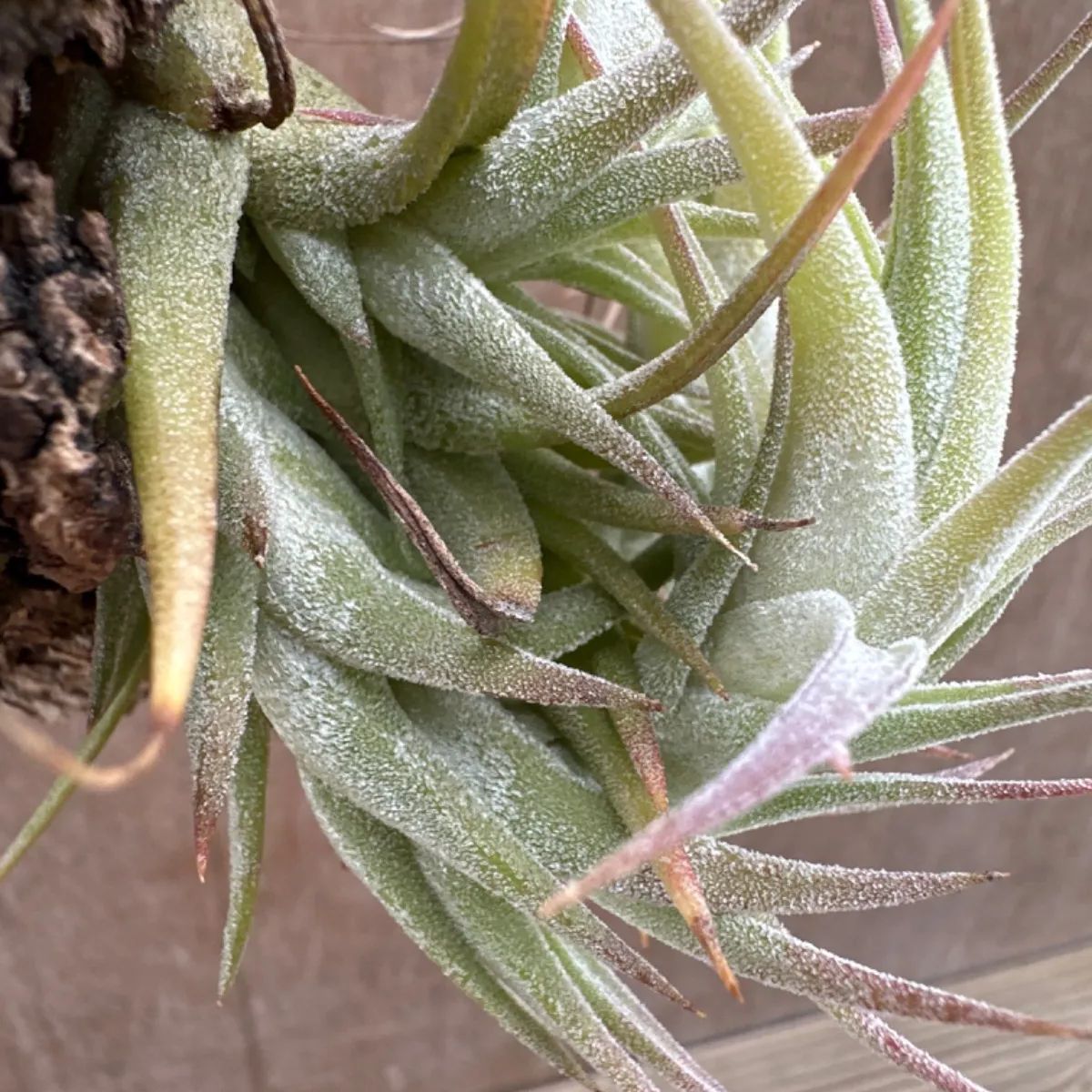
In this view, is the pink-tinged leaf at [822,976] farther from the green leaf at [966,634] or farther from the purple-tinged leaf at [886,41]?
the purple-tinged leaf at [886,41]

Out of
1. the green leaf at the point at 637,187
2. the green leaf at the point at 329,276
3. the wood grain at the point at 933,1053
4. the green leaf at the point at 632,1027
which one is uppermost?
the green leaf at the point at 637,187

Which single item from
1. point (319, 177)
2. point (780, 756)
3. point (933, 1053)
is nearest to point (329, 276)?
point (319, 177)

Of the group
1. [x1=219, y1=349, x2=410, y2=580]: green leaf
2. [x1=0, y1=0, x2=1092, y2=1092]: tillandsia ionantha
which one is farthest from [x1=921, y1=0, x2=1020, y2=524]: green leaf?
[x1=219, y1=349, x2=410, y2=580]: green leaf

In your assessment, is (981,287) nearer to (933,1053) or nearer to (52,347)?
(52,347)

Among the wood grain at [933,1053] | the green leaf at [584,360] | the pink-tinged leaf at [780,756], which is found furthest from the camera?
the wood grain at [933,1053]

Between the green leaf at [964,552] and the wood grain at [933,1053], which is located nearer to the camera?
the green leaf at [964,552]

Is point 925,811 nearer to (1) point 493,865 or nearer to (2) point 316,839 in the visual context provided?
(2) point 316,839

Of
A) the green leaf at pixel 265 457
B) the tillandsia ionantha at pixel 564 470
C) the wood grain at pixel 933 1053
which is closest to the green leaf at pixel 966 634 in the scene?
the tillandsia ionantha at pixel 564 470
